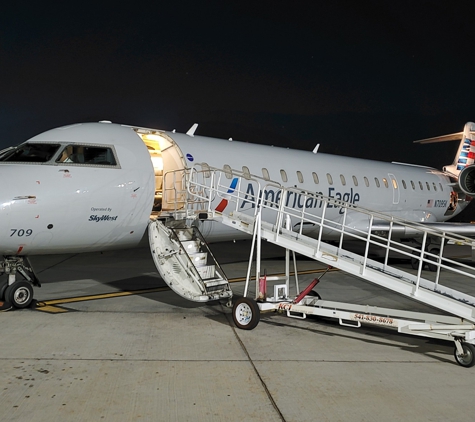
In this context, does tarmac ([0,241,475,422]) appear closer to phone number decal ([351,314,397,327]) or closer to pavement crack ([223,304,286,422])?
pavement crack ([223,304,286,422])

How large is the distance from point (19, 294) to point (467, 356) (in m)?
6.81

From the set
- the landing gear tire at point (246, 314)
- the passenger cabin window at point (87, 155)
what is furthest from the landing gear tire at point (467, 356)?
the passenger cabin window at point (87, 155)

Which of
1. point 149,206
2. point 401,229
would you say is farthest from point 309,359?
point 401,229

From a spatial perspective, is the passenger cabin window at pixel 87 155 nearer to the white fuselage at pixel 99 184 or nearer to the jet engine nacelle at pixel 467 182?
the white fuselage at pixel 99 184

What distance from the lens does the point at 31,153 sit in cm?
860

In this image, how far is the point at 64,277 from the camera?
12.7m

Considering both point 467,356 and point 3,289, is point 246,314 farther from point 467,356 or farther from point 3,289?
point 3,289

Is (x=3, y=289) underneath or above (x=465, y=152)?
underneath

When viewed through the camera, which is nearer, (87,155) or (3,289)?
(3,289)

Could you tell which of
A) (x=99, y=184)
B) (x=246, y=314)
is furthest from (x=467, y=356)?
(x=99, y=184)

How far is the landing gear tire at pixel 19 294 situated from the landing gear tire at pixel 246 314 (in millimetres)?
3574

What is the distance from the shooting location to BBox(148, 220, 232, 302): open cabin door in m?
8.23

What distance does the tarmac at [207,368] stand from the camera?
4.65 metres

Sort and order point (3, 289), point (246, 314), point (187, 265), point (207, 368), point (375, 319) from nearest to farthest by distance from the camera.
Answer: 1. point (207, 368)
2. point (375, 319)
3. point (246, 314)
4. point (187, 265)
5. point (3, 289)
